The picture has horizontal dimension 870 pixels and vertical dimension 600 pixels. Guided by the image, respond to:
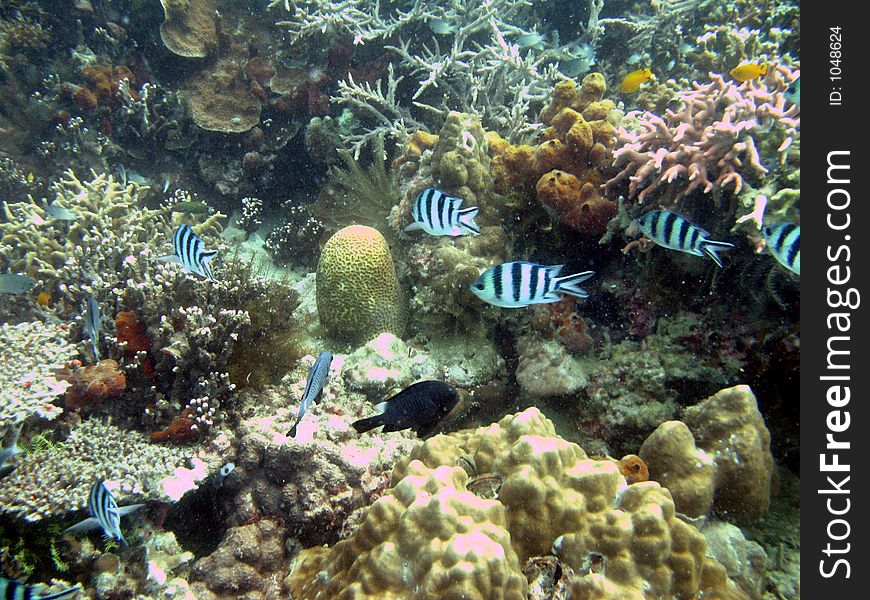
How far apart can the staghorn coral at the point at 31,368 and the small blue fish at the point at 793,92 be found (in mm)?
5920

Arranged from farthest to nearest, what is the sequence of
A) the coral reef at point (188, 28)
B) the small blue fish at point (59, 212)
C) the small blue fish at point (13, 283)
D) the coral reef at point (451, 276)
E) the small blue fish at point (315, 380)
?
the coral reef at point (188, 28)
the small blue fish at point (59, 212)
the coral reef at point (451, 276)
the small blue fish at point (13, 283)
the small blue fish at point (315, 380)

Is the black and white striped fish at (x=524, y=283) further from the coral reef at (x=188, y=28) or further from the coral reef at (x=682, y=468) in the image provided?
the coral reef at (x=188, y=28)

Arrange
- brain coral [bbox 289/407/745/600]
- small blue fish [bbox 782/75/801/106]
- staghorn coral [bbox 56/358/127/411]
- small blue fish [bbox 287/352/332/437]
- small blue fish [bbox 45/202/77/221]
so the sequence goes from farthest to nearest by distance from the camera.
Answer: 1. small blue fish [bbox 45/202/77/221]
2. small blue fish [bbox 782/75/801/106]
3. staghorn coral [bbox 56/358/127/411]
4. small blue fish [bbox 287/352/332/437]
5. brain coral [bbox 289/407/745/600]

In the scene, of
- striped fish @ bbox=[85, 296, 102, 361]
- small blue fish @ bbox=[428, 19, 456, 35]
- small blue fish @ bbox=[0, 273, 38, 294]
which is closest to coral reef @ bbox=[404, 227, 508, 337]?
striped fish @ bbox=[85, 296, 102, 361]

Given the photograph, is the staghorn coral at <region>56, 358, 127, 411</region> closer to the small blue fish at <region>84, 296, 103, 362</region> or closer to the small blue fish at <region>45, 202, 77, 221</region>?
the small blue fish at <region>84, 296, 103, 362</region>

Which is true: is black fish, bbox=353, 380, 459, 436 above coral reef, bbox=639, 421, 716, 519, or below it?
above

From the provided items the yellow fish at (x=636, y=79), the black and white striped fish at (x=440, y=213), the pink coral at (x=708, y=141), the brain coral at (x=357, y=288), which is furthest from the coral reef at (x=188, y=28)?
the pink coral at (x=708, y=141)

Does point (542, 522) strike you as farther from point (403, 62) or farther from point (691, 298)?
point (403, 62)

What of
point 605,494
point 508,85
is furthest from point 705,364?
point 508,85

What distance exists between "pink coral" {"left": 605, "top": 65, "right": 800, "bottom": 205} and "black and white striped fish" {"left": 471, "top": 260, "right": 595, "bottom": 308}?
177cm

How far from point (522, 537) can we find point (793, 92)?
12.8 ft

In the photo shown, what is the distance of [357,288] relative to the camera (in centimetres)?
474

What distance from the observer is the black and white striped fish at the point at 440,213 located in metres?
3.16

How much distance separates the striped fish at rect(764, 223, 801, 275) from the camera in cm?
257
